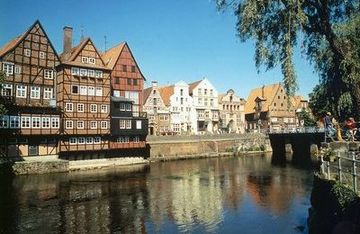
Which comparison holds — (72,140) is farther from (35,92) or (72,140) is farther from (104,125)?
(35,92)

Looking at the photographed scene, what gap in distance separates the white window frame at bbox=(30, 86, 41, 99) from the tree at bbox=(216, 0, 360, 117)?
39.1 meters

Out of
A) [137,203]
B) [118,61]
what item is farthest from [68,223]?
[118,61]

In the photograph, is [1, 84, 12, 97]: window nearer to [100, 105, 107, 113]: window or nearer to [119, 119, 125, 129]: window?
[100, 105, 107, 113]: window

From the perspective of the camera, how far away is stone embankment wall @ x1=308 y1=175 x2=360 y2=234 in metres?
10.9

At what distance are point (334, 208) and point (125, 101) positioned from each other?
4703cm

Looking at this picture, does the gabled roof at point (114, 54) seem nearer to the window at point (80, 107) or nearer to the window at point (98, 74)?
the window at point (98, 74)

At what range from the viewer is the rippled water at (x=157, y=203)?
2122 cm

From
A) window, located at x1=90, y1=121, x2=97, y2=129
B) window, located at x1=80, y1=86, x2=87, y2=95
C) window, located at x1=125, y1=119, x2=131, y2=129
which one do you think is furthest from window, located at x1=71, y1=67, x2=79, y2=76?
window, located at x1=125, y1=119, x2=131, y2=129

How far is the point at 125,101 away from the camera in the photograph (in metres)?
57.6

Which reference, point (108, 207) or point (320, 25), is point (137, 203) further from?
point (320, 25)

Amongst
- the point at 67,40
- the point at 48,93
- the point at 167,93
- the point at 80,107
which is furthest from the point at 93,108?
the point at 167,93

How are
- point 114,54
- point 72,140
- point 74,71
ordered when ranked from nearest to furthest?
point 72,140
point 74,71
point 114,54

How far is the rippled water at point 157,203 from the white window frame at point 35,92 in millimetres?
12515

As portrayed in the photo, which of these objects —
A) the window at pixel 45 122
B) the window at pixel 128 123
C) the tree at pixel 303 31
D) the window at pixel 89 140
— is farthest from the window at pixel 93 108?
the tree at pixel 303 31
